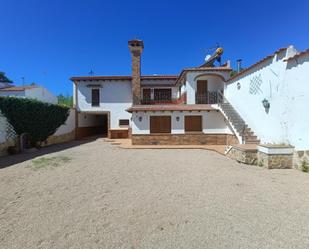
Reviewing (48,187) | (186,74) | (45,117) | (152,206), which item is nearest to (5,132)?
(45,117)

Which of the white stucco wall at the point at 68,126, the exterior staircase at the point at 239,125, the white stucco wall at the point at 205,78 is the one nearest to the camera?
the exterior staircase at the point at 239,125

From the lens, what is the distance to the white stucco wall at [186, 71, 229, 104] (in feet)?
50.3

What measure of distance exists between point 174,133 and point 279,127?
710 cm

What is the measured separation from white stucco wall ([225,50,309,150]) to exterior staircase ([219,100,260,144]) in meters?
0.28

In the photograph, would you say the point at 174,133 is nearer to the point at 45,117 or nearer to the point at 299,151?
the point at 299,151

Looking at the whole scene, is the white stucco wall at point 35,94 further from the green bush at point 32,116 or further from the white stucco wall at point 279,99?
the white stucco wall at point 279,99

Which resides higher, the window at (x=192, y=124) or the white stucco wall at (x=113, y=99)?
the white stucco wall at (x=113, y=99)

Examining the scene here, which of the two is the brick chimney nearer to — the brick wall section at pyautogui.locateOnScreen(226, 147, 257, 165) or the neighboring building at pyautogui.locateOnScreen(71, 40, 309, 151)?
the neighboring building at pyautogui.locateOnScreen(71, 40, 309, 151)

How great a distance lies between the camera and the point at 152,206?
4.04m

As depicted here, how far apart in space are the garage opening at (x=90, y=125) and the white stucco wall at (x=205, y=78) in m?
12.1

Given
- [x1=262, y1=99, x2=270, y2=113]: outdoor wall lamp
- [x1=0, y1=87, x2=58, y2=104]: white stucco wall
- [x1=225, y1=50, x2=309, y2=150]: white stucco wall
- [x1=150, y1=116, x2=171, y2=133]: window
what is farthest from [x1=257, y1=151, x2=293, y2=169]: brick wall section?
[x1=0, y1=87, x2=58, y2=104]: white stucco wall

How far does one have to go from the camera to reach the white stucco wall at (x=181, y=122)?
13984 mm

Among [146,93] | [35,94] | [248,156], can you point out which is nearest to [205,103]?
[146,93]

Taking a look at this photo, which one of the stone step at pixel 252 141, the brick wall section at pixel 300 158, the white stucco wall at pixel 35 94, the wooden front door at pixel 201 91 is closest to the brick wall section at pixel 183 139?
the wooden front door at pixel 201 91
